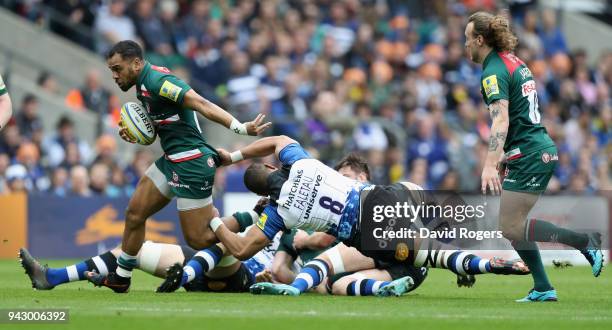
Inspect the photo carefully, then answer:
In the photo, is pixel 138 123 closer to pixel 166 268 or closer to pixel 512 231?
pixel 166 268

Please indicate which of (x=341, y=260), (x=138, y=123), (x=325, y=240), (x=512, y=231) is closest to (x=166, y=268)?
(x=138, y=123)

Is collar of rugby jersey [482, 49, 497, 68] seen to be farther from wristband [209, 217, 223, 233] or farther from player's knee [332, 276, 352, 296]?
wristband [209, 217, 223, 233]

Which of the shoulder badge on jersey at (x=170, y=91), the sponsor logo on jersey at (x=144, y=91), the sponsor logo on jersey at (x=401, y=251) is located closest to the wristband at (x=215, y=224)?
the shoulder badge on jersey at (x=170, y=91)

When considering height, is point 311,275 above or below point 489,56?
below

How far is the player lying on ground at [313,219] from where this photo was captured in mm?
10109

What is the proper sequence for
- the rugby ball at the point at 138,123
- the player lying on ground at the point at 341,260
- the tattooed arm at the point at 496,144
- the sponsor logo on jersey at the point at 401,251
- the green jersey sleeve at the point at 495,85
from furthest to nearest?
the player lying on ground at the point at 341,260 → the rugby ball at the point at 138,123 → the sponsor logo on jersey at the point at 401,251 → the green jersey sleeve at the point at 495,85 → the tattooed arm at the point at 496,144

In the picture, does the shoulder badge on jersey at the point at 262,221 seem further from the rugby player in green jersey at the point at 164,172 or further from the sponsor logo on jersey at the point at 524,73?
the sponsor logo on jersey at the point at 524,73

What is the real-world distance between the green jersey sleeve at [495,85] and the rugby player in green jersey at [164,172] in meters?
2.53

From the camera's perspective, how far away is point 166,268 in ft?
35.1

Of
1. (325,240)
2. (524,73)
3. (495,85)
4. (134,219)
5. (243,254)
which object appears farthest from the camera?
(325,240)

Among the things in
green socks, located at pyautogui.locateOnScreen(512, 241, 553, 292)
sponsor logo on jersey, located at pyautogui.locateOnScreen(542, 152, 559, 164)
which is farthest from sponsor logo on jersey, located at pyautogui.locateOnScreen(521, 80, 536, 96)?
green socks, located at pyautogui.locateOnScreen(512, 241, 553, 292)

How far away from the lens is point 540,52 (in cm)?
2483

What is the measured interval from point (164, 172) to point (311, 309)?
2.30m

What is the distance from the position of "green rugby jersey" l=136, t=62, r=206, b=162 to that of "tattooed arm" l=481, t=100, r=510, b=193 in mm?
2677
